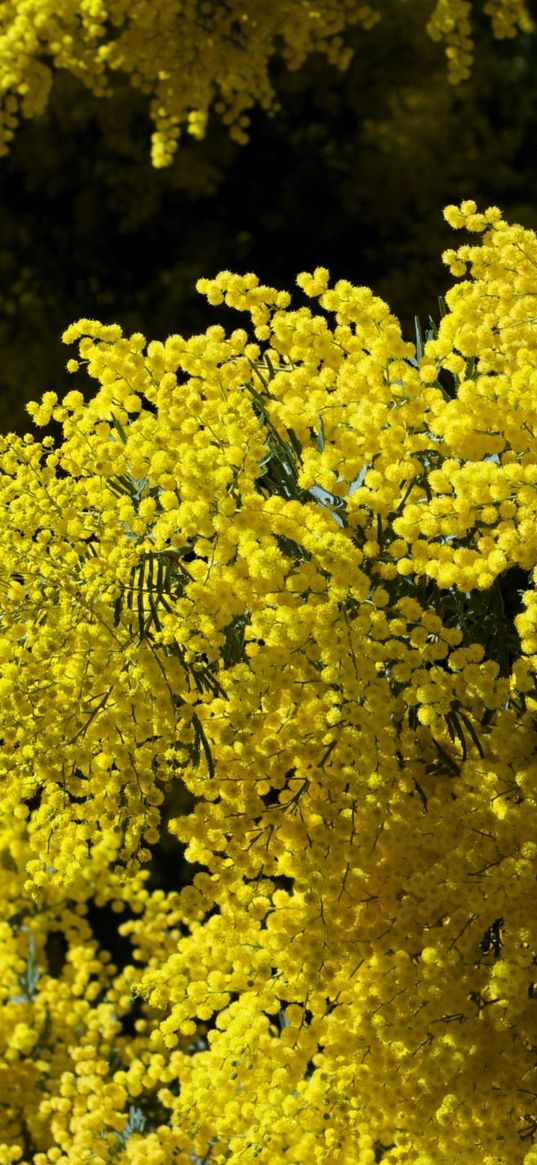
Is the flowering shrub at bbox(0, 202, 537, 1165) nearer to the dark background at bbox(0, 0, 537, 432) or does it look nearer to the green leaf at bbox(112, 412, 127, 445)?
the green leaf at bbox(112, 412, 127, 445)

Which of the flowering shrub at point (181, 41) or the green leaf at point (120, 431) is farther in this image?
the flowering shrub at point (181, 41)

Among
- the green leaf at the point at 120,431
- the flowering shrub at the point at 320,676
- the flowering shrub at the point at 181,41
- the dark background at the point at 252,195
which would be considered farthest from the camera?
the dark background at the point at 252,195

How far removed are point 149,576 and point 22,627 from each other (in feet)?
0.70

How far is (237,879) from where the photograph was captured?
229 centimetres

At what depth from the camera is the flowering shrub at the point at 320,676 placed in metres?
2.09

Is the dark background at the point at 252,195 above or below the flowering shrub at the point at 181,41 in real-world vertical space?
above

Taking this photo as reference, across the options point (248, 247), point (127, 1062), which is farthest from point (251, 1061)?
point (248, 247)

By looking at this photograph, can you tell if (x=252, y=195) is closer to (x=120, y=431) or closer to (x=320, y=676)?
(x=120, y=431)

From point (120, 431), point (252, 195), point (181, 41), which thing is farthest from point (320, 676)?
point (252, 195)

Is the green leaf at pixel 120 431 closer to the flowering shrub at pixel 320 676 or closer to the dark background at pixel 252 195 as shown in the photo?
the flowering shrub at pixel 320 676

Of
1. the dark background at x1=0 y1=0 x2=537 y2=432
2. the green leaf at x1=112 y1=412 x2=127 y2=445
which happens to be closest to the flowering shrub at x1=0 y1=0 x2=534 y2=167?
the dark background at x1=0 y1=0 x2=537 y2=432

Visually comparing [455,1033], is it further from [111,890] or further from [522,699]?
[111,890]

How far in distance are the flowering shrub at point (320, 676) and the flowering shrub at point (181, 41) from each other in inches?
125

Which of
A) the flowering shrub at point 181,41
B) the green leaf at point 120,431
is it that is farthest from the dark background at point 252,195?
the green leaf at point 120,431
